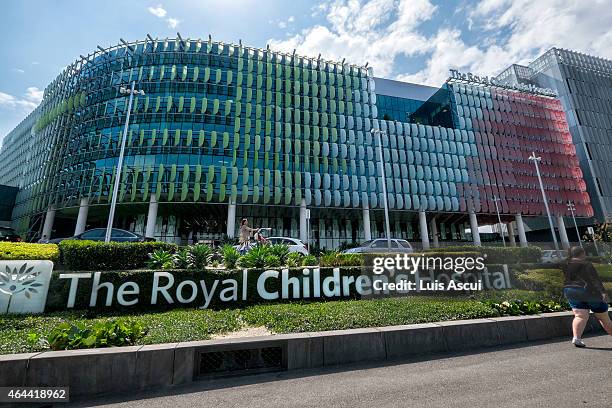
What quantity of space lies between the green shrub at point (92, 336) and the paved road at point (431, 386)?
0.95 metres

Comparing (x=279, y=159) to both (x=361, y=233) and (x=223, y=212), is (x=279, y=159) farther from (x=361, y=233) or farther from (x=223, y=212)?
(x=361, y=233)

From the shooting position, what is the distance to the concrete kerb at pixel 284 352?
394 centimetres

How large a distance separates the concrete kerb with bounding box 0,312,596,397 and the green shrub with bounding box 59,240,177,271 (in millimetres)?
5672

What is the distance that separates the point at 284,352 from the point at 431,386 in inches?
89.9

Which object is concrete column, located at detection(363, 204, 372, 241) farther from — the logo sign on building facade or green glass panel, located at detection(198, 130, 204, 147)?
the logo sign on building facade

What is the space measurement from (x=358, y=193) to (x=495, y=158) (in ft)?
83.3

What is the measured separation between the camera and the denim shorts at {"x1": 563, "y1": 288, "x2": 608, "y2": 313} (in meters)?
5.53

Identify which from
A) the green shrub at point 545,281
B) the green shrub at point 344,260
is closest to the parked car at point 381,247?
the green shrub at point 344,260

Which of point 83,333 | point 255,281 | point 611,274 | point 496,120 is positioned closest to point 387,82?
point 496,120

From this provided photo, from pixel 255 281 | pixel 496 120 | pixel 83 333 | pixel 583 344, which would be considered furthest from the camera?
pixel 496 120

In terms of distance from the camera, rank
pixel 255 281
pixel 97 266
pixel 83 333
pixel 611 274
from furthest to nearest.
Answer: pixel 611 274 → pixel 97 266 → pixel 255 281 → pixel 83 333

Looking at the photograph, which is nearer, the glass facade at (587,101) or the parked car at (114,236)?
the parked car at (114,236)

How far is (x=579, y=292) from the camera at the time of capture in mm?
5633

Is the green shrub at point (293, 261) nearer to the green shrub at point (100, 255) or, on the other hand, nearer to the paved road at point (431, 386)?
the green shrub at point (100, 255)
